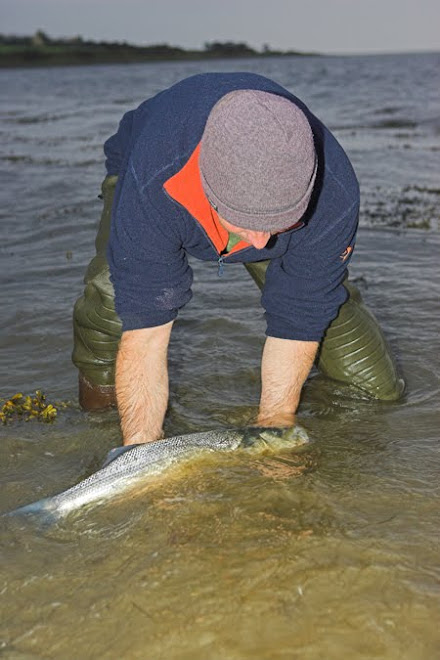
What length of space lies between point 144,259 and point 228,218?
2.45 ft

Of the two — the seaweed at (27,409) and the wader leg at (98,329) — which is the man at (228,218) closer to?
the wader leg at (98,329)

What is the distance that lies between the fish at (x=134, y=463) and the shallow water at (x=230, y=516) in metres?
0.08

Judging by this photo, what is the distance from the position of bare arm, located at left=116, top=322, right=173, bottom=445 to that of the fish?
9.5 inches

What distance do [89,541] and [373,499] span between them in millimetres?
1444

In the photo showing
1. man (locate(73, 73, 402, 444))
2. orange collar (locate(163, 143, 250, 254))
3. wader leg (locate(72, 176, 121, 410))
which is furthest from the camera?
wader leg (locate(72, 176, 121, 410))

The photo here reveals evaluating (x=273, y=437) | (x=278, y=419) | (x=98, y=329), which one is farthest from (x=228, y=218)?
(x=98, y=329)

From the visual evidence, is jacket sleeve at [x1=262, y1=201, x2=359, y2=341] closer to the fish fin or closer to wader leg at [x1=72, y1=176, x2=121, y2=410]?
the fish fin

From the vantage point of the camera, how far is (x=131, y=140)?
13.8ft

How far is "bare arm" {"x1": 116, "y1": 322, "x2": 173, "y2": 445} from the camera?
402 cm

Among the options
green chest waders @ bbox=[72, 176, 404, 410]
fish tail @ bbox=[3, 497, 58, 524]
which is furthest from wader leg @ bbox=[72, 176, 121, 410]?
fish tail @ bbox=[3, 497, 58, 524]

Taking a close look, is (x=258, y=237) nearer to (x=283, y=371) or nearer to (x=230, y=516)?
(x=283, y=371)

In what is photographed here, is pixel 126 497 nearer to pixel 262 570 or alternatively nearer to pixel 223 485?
pixel 223 485

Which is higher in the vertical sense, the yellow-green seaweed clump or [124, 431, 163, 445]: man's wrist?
[124, 431, 163, 445]: man's wrist

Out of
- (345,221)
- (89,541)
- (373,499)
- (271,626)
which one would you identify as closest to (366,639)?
(271,626)
